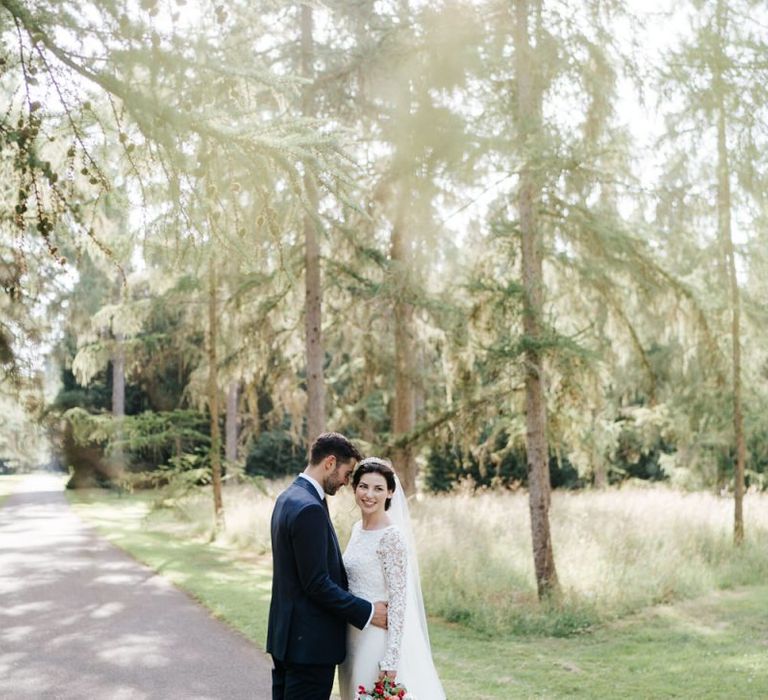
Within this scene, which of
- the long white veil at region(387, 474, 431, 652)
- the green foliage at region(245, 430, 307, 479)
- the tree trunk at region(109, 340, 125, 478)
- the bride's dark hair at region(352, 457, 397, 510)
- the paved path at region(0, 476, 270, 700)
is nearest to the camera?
the bride's dark hair at region(352, 457, 397, 510)

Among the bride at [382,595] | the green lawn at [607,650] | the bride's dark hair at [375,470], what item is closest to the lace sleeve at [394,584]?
the bride at [382,595]

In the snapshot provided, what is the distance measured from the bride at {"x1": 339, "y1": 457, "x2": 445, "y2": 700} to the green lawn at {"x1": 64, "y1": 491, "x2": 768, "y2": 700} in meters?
2.77

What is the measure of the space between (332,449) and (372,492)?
0.31 metres

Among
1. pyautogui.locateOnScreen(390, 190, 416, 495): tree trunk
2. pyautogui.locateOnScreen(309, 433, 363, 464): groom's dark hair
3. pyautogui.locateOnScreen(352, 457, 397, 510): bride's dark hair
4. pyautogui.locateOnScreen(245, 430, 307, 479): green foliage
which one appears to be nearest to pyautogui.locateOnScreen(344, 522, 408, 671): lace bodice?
pyautogui.locateOnScreen(352, 457, 397, 510): bride's dark hair

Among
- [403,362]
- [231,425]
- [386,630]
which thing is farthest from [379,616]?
[231,425]

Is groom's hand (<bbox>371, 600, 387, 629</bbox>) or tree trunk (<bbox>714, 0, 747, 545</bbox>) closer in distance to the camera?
groom's hand (<bbox>371, 600, 387, 629</bbox>)

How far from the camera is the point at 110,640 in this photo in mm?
8492

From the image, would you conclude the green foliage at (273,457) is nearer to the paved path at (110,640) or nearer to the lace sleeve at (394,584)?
the paved path at (110,640)

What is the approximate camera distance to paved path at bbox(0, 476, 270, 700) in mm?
6852

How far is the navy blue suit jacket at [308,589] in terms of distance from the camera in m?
4.07

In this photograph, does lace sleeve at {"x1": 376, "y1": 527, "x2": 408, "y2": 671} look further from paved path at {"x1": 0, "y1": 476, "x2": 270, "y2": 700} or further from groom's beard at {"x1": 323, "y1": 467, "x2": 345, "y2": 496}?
paved path at {"x1": 0, "y1": 476, "x2": 270, "y2": 700}

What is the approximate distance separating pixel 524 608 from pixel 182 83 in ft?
25.3

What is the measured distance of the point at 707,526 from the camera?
15.3 metres

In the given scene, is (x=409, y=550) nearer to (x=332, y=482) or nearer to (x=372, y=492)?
(x=372, y=492)
